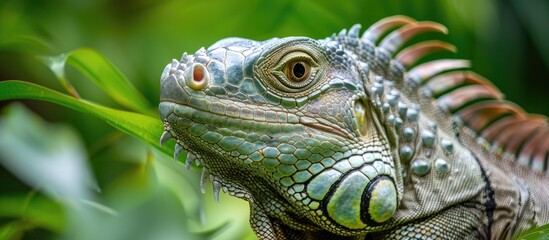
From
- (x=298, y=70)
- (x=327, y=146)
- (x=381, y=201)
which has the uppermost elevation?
(x=298, y=70)

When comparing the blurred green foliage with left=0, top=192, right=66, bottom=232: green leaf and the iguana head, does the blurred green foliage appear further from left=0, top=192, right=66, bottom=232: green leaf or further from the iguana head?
the iguana head

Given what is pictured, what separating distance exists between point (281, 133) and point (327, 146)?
140 mm

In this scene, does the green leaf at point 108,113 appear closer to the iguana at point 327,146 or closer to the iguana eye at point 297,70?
the iguana at point 327,146

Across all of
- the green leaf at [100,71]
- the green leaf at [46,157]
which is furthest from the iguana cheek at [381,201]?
the green leaf at [46,157]

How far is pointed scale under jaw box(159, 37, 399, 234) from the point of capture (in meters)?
1.80

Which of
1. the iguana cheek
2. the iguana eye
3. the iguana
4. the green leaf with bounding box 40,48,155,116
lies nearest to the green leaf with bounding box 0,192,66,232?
the green leaf with bounding box 40,48,155,116

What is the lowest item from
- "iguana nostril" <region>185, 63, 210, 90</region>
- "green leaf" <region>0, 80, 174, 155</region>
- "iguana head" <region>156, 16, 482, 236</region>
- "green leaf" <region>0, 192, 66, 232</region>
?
"iguana head" <region>156, 16, 482, 236</region>

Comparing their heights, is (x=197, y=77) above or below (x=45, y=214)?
below

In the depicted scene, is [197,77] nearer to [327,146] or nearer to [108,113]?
[327,146]

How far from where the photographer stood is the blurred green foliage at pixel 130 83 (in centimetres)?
246

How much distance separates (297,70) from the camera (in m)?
1.92

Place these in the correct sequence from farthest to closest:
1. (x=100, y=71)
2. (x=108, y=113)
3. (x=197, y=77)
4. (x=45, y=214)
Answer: (x=45, y=214) → (x=100, y=71) → (x=108, y=113) → (x=197, y=77)

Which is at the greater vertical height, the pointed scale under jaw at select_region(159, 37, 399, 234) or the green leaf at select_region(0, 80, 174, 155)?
the green leaf at select_region(0, 80, 174, 155)

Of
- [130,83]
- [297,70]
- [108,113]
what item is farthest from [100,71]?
[297,70]
